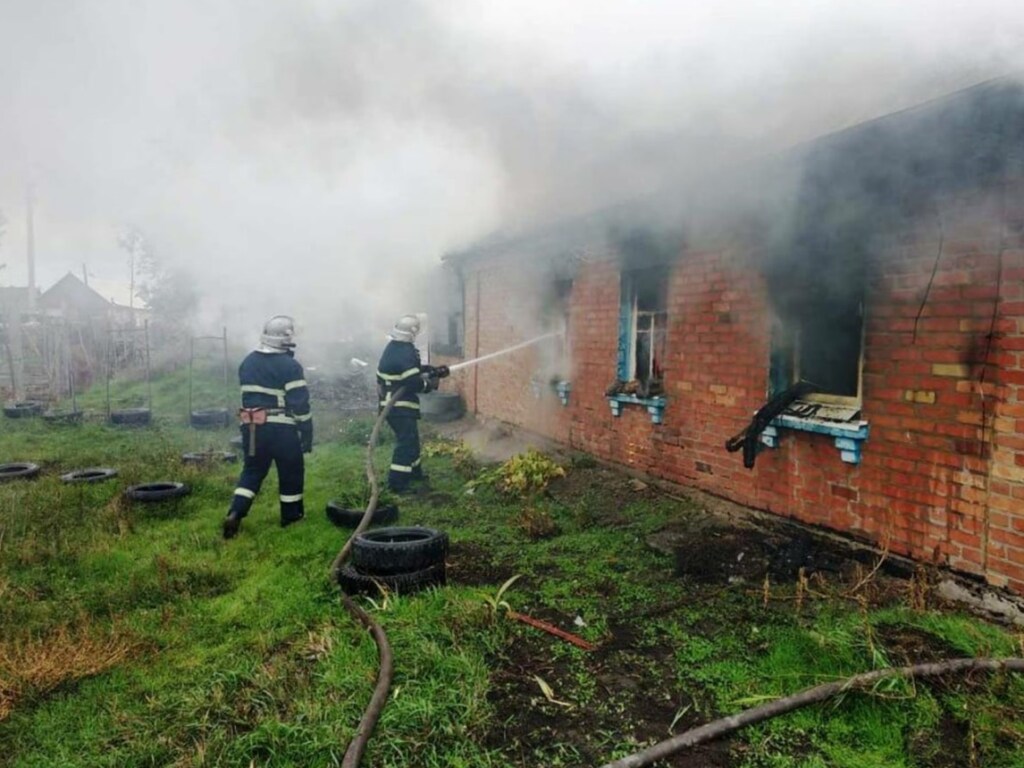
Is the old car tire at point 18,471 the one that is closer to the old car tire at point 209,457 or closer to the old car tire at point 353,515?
the old car tire at point 209,457

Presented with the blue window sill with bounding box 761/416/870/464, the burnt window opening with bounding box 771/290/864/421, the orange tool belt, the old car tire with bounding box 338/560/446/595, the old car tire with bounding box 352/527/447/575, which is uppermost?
the burnt window opening with bounding box 771/290/864/421

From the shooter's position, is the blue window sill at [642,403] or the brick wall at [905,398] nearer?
the brick wall at [905,398]

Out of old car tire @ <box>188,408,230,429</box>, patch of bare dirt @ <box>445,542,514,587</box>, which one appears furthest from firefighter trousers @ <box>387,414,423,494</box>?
old car tire @ <box>188,408,230,429</box>

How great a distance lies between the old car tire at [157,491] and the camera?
20.2ft

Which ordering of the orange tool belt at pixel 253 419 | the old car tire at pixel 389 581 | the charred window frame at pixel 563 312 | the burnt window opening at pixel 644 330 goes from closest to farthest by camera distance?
the old car tire at pixel 389 581 → the orange tool belt at pixel 253 419 → the burnt window opening at pixel 644 330 → the charred window frame at pixel 563 312

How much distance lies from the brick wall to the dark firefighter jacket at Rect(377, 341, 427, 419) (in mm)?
2934

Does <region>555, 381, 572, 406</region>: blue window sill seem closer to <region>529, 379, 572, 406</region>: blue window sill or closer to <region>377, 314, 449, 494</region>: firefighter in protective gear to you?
<region>529, 379, 572, 406</region>: blue window sill

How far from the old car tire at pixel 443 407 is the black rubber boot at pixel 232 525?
6348 millimetres

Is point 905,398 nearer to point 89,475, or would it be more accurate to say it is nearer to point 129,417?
point 89,475

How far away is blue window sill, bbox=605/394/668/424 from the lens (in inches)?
243

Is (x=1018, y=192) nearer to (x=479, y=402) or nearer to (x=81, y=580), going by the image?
(x=81, y=580)

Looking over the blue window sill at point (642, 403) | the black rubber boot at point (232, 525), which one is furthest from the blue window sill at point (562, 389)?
the black rubber boot at point (232, 525)

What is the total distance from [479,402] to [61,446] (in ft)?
22.6

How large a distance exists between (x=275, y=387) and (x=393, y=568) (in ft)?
8.68
